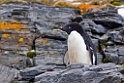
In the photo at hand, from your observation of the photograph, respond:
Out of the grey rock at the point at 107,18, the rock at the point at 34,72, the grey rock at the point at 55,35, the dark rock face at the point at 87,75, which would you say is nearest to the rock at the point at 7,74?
the rock at the point at 34,72

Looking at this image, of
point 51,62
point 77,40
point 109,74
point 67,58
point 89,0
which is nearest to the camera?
point 109,74

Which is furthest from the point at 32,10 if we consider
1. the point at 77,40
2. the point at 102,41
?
the point at 77,40

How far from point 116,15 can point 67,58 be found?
3476 mm

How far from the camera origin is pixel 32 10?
43.7 ft

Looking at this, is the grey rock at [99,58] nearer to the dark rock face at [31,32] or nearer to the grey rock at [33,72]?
the dark rock face at [31,32]

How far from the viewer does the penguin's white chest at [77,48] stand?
9.59m

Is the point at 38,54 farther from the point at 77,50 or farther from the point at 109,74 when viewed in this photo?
the point at 109,74

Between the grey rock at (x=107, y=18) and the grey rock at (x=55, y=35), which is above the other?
the grey rock at (x=107, y=18)

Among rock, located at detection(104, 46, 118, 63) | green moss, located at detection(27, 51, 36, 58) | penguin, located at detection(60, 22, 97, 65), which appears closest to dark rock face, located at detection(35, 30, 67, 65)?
green moss, located at detection(27, 51, 36, 58)

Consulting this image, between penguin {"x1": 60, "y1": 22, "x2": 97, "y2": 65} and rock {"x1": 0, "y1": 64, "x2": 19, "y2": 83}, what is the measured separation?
176 centimetres

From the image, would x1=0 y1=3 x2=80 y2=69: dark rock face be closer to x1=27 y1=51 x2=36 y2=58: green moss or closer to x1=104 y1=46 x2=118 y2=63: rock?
x1=27 y1=51 x2=36 y2=58: green moss

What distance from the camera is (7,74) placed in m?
10.3

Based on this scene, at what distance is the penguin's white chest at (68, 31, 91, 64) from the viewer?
9.59m

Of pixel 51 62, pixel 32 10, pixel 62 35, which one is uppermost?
pixel 32 10
